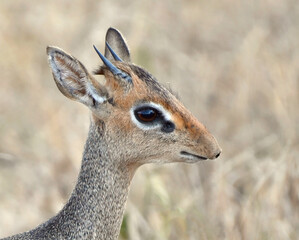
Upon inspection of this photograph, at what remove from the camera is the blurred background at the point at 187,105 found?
4.60 metres

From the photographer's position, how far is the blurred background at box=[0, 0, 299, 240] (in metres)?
4.60

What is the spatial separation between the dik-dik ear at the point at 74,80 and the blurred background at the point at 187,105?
1102 millimetres

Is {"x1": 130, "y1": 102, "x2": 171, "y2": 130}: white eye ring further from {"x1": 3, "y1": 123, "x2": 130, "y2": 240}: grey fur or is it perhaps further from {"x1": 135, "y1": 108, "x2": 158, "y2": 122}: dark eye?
{"x1": 3, "y1": 123, "x2": 130, "y2": 240}: grey fur

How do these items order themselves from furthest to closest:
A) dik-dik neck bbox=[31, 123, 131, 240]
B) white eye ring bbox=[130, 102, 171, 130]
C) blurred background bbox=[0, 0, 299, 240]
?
blurred background bbox=[0, 0, 299, 240] < dik-dik neck bbox=[31, 123, 131, 240] < white eye ring bbox=[130, 102, 171, 130]

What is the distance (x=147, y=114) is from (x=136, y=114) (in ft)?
0.18

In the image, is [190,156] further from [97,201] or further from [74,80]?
[74,80]

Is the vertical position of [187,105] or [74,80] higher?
[187,105]

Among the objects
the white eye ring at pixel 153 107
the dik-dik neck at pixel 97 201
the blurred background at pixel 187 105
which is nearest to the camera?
the white eye ring at pixel 153 107

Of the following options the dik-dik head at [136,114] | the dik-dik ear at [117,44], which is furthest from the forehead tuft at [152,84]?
the dik-dik ear at [117,44]

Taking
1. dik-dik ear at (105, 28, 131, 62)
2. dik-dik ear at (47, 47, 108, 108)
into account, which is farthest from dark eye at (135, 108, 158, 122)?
dik-dik ear at (105, 28, 131, 62)

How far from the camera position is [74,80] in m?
3.32

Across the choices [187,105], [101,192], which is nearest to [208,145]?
[101,192]

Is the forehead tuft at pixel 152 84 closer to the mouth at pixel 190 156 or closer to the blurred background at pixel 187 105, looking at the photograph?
the mouth at pixel 190 156

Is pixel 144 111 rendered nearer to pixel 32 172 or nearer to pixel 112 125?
pixel 112 125
